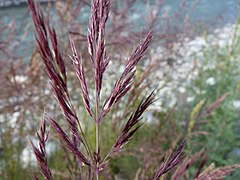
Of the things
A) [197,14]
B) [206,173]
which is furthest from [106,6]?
[197,14]

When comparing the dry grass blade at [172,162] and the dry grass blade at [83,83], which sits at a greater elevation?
the dry grass blade at [83,83]

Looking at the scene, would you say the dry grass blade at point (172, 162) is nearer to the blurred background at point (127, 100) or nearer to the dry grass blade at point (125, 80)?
the dry grass blade at point (125, 80)

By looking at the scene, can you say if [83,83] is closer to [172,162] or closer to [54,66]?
[54,66]

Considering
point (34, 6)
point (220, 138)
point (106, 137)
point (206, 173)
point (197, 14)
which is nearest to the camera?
point (34, 6)

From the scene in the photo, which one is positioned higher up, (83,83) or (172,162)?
(83,83)

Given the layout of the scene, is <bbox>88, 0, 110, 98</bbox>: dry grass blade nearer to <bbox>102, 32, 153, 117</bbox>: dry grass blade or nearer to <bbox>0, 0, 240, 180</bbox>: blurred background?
<bbox>102, 32, 153, 117</bbox>: dry grass blade

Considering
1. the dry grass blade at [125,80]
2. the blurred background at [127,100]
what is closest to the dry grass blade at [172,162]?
the dry grass blade at [125,80]

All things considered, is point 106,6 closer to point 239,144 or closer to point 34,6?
point 34,6

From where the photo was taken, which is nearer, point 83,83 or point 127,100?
point 83,83

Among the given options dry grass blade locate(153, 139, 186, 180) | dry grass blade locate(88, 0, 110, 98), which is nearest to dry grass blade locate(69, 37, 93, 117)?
dry grass blade locate(88, 0, 110, 98)

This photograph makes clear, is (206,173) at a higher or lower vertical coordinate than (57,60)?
lower

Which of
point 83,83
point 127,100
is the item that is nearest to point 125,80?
point 83,83
